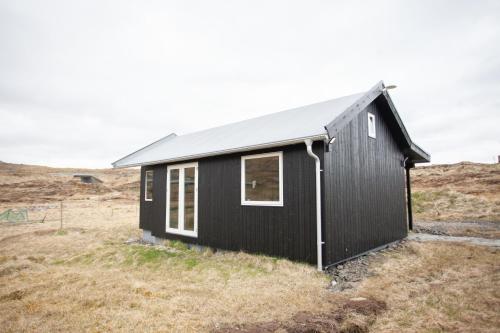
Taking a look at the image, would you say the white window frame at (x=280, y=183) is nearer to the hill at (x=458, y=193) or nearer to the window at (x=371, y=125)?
the window at (x=371, y=125)

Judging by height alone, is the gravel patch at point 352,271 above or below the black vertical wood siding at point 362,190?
below

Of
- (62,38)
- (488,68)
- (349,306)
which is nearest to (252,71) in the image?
(62,38)

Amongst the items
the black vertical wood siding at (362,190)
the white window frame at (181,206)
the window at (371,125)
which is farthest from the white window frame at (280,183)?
the window at (371,125)

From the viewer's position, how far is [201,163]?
8.85m

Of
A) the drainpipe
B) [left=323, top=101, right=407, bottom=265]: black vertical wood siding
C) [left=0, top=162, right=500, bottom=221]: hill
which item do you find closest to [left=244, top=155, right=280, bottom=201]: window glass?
the drainpipe

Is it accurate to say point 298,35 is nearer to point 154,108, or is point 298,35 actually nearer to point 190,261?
point 190,261

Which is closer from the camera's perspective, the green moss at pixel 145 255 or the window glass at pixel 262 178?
the window glass at pixel 262 178

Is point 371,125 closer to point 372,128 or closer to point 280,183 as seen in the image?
point 372,128

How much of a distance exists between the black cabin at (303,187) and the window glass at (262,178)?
0.02 m

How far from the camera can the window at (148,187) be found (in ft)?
37.1

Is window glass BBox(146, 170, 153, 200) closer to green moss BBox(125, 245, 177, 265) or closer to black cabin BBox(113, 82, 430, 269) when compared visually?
black cabin BBox(113, 82, 430, 269)

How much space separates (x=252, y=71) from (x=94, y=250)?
72.7 ft

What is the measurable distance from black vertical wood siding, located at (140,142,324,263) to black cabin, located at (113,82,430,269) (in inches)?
0.9

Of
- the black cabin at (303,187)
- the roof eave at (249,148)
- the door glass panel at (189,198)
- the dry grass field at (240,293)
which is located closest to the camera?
the dry grass field at (240,293)
